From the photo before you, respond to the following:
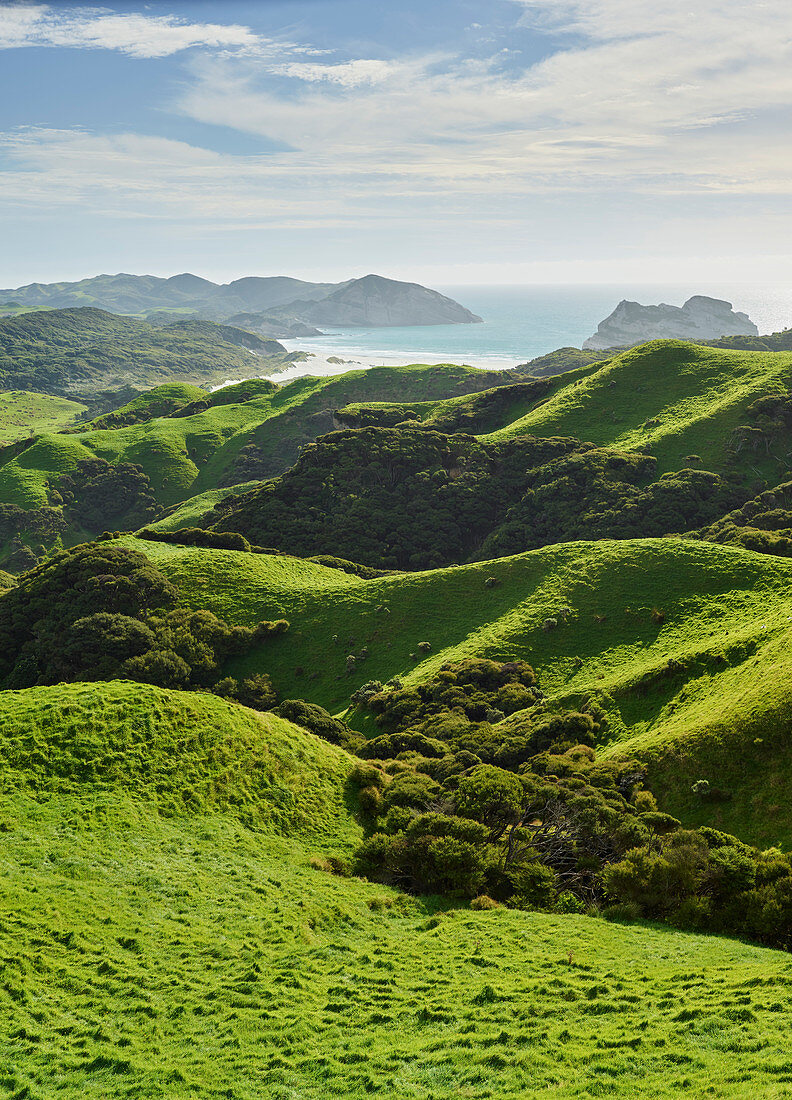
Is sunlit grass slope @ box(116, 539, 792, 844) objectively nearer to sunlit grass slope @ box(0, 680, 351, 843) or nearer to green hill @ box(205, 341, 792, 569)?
sunlit grass slope @ box(0, 680, 351, 843)

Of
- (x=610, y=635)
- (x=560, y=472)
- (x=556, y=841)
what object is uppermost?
(x=560, y=472)

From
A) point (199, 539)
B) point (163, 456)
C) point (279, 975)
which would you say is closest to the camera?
point (279, 975)

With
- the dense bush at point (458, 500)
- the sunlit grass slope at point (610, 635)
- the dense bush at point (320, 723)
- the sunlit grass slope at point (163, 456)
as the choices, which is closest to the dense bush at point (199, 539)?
the sunlit grass slope at point (610, 635)

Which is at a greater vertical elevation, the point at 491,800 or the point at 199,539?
the point at 199,539

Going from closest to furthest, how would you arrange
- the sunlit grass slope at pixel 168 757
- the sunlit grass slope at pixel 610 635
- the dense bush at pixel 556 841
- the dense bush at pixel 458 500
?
the dense bush at pixel 556 841 < the sunlit grass slope at pixel 168 757 < the sunlit grass slope at pixel 610 635 < the dense bush at pixel 458 500

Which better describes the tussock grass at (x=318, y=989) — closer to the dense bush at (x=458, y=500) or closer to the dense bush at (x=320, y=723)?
the dense bush at (x=320, y=723)

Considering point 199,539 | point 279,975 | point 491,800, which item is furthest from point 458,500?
point 279,975

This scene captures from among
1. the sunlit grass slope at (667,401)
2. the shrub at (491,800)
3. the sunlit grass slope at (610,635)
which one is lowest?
the shrub at (491,800)

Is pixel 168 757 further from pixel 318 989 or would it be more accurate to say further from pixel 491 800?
pixel 491 800
